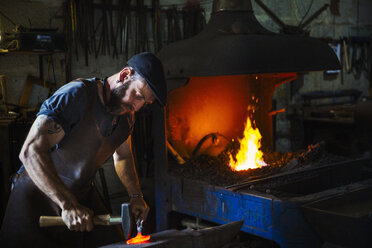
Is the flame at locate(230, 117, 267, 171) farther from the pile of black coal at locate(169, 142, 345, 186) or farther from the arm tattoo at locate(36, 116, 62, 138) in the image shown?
the arm tattoo at locate(36, 116, 62, 138)

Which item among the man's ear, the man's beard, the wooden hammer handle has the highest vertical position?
the man's ear

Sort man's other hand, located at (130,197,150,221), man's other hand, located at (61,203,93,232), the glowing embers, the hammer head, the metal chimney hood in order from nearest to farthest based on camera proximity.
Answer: man's other hand, located at (61,203,93,232) < the hammer head < man's other hand, located at (130,197,150,221) < the metal chimney hood < the glowing embers

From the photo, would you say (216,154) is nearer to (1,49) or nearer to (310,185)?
(310,185)

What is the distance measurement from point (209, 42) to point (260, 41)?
41 cm

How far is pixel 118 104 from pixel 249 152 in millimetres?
2169

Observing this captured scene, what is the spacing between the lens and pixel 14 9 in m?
4.07

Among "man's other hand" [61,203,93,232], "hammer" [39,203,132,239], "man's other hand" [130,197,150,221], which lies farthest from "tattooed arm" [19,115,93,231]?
"man's other hand" [130,197,150,221]

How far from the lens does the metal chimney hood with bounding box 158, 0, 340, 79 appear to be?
3.31 meters

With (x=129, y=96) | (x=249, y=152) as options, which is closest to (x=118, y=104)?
(x=129, y=96)

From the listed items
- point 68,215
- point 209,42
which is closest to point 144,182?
point 209,42

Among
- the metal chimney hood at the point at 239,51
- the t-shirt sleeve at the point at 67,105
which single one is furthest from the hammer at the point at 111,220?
the metal chimney hood at the point at 239,51

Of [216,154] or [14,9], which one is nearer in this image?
[14,9]

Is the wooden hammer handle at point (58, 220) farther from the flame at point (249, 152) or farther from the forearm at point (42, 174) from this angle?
the flame at point (249, 152)

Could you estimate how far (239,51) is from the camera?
3348 millimetres
